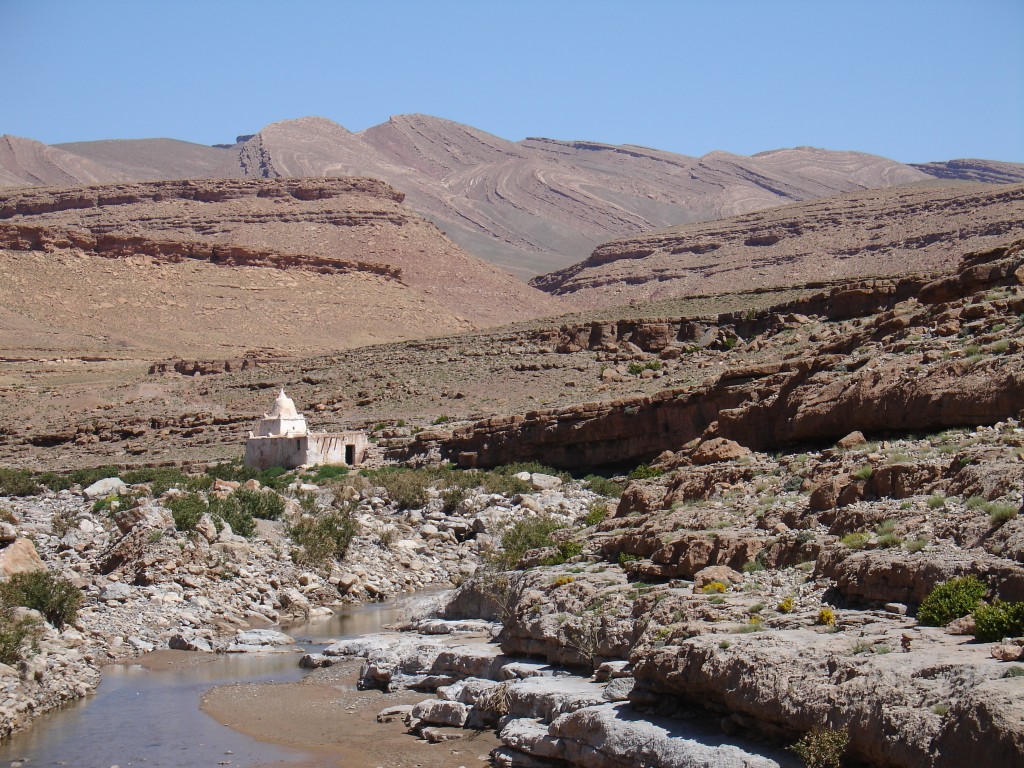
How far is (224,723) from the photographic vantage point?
15.9 meters

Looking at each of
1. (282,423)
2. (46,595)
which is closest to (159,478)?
(282,423)

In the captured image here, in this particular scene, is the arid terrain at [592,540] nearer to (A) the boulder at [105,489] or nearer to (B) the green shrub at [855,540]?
(B) the green shrub at [855,540]

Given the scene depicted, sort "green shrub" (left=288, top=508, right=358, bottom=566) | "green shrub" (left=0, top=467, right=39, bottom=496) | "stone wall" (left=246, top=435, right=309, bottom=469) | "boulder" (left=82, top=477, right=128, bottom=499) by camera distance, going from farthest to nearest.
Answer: "stone wall" (left=246, top=435, right=309, bottom=469)
"green shrub" (left=0, top=467, right=39, bottom=496)
"boulder" (left=82, top=477, right=128, bottom=499)
"green shrub" (left=288, top=508, right=358, bottom=566)

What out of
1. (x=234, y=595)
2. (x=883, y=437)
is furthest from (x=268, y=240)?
(x=883, y=437)

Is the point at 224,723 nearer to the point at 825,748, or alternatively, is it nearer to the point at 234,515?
the point at 825,748

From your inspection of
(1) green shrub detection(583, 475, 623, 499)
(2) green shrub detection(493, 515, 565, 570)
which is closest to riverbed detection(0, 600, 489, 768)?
(2) green shrub detection(493, 515, 565, 570)

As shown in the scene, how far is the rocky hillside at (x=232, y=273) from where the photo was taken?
282 feet

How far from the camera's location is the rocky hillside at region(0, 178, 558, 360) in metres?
86.1

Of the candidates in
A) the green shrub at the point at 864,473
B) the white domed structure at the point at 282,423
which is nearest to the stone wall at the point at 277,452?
the white domed structure at the point at 282,423

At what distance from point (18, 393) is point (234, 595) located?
147ft

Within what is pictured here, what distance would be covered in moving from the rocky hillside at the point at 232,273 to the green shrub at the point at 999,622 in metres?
71.7

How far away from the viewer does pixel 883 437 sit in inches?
705

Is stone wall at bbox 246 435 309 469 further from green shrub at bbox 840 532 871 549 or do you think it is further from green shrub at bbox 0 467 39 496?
green shrub at bbox 840 532 871 549

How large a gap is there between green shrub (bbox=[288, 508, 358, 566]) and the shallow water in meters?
6.42
